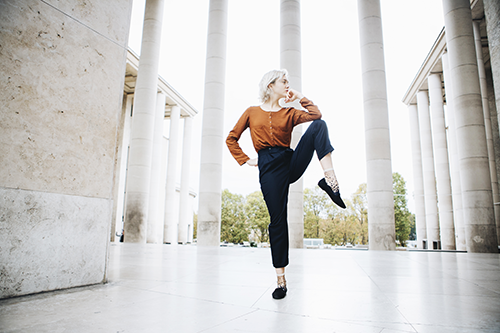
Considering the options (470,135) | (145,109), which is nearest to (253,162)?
(470,135)

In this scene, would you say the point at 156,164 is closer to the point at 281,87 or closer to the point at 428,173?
the point at 428,173

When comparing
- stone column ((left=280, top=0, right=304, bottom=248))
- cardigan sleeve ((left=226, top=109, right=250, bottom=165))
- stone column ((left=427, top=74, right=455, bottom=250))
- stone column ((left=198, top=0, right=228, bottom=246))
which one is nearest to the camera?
cardigan sleeve ((left=226, top=109, right=250, bottom=165))

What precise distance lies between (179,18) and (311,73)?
150 feet

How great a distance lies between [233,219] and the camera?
222ft

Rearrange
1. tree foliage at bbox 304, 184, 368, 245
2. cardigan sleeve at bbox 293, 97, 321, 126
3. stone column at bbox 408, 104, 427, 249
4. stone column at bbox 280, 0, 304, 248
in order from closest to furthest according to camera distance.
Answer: cardigan sleeve at bbox 293, 97, 321, 126
stone column at bbox 280, 0, 304, 248
stone column at bbox 408, 104, 427, 249
tree foliage at bbox 304, 184, 368, 245

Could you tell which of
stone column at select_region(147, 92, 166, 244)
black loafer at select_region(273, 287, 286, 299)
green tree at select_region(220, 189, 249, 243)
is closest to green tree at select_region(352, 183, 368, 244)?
green tree at select_region(220, 189, 249, 243)

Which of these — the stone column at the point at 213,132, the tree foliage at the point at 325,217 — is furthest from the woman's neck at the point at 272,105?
the tree foliage at the point at 325,217

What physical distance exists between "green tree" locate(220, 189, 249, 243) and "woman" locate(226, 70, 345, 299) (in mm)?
62785

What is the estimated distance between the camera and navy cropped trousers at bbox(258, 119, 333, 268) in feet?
11.5

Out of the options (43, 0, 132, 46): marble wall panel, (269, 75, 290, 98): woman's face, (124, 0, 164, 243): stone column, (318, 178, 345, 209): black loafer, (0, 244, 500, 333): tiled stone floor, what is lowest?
(0, 244, 500, 333): tiled stone floor

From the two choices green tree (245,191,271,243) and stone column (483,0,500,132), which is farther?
green tree (245,191,271,243)

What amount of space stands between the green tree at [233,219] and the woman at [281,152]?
62.8 metres

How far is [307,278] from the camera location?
4680 mm

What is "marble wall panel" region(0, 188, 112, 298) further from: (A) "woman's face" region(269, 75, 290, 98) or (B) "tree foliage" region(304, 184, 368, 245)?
(B) "tree foliage" region(304, 184, 368, 245)
